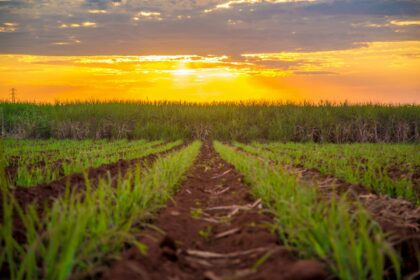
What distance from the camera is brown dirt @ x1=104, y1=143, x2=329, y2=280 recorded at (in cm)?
253

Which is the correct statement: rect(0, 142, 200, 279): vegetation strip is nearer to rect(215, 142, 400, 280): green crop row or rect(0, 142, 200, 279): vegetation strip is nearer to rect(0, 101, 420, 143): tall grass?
rect(215, 142, 400, 280): green crop row

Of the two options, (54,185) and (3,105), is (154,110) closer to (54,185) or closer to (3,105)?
(3,105)

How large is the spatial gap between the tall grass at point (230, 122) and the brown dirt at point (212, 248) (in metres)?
16.7

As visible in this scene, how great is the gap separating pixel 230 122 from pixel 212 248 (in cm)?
1904

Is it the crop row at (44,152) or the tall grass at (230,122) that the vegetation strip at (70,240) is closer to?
the crop row at (44,152)

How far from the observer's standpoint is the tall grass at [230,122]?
21719mm

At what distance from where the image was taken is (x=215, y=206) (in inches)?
203

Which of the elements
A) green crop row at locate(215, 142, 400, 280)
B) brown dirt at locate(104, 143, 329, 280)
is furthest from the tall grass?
green crop row at locate(215, 142, 400, 280)

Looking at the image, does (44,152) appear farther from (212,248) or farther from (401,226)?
(401,226)

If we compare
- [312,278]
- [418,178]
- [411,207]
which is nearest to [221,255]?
[312,278]

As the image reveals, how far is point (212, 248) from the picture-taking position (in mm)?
3520

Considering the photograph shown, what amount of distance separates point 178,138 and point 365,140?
8.98 metres

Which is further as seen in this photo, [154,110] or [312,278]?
[154,110]

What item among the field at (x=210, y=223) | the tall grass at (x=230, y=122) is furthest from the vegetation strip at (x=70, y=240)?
the tall grass at (x=230, y=122)
